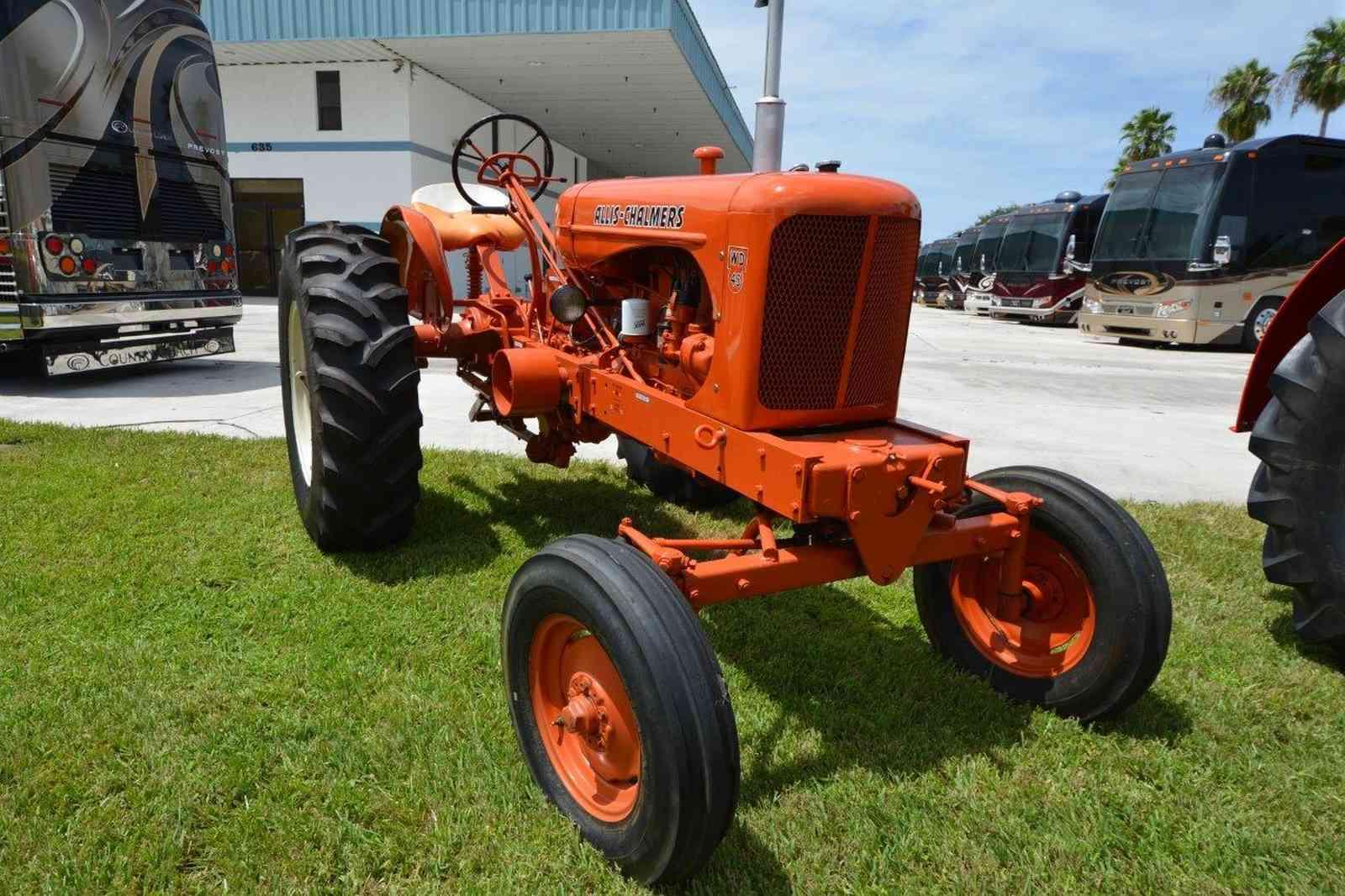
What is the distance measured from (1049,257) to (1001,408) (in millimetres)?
13096

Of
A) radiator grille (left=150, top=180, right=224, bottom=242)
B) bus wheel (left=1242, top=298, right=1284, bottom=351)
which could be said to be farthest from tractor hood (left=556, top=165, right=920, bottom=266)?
bus wheel (left=1242, top=298, right=1284, bottom=351)

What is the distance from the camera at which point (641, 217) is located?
300 cm

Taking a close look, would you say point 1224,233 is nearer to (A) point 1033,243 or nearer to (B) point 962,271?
(A) point 1033,243

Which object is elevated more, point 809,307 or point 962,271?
point 962,271

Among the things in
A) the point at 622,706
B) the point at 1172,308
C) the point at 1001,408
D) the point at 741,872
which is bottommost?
the point at 741,872

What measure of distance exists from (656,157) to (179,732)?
95.0 ft

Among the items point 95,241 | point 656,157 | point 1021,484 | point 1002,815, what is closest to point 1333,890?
point 1002,815

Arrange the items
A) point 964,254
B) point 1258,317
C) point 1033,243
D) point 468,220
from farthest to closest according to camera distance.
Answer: point 964,254
point 1033,243
point 1258,317
point 468,220

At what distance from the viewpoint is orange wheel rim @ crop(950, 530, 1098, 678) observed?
266 cm

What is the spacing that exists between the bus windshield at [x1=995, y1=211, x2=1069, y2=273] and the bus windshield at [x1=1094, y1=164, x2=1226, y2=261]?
4.90 meters

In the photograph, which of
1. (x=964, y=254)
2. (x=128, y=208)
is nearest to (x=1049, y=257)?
(x=964, y=254)

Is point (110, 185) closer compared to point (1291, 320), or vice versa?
point (1291, 320)

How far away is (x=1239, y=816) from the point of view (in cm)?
223

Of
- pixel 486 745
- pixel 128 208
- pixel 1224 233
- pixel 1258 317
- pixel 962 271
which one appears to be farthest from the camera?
pixel 962 271
